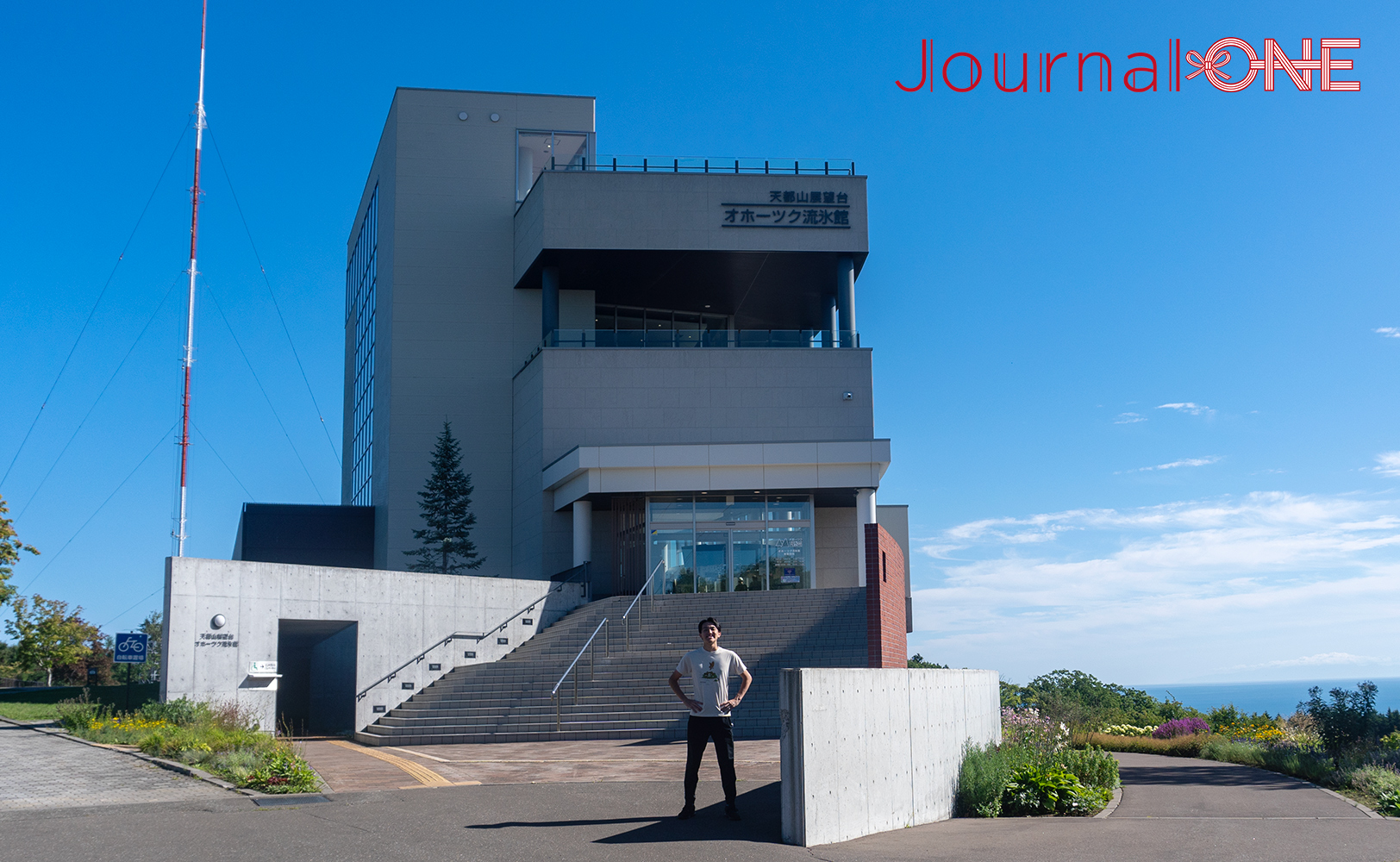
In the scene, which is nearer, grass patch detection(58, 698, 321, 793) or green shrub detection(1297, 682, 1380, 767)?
grass patch detection(58, 698, 321, 793)

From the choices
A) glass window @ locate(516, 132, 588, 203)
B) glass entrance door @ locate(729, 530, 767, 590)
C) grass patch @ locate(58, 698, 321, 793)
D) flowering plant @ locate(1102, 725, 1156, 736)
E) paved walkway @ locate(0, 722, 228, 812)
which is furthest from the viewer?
glass window @ locate(516, 132, 588, 203)

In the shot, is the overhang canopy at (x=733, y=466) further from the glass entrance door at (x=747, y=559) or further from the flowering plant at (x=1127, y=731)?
the flowering plant at (x=1127, y=731)

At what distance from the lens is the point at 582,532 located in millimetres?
32781

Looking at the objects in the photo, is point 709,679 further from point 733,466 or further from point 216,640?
point 733,466

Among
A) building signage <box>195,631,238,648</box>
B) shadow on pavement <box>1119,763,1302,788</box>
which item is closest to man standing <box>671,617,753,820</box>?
shadow on pavement <box>1119,763,1302,788</box>

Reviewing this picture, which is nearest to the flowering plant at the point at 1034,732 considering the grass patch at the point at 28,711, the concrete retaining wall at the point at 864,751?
the concrete retaining wall at the point at 864,751

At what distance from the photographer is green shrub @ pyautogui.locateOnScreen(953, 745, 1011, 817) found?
10922mm

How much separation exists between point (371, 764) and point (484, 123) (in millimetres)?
30764

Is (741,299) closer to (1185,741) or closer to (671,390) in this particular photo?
(671,390)

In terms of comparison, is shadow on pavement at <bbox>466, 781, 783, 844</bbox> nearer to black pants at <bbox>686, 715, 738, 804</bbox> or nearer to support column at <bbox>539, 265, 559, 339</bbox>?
black pants at <bbox>686, 715, 738, 804</bbox>

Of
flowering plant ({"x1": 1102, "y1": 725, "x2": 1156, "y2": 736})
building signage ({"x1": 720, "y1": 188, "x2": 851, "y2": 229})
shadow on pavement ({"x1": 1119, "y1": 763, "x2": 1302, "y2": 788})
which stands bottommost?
flowering plant ({"x1": 1102, "y1": 725, "x2": 1156, "y2": 736})

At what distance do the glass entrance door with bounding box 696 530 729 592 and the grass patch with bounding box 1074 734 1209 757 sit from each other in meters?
12.7

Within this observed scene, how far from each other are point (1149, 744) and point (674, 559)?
49.1ft

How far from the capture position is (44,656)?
37188 millimetres
